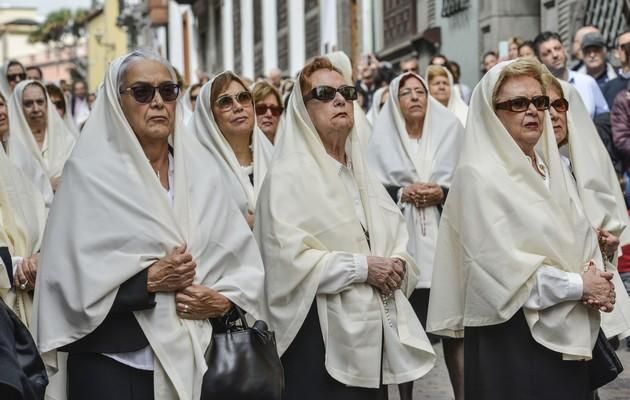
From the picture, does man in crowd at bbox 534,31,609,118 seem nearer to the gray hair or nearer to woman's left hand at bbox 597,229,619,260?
woman's left hand at bbox 597,229,619,260

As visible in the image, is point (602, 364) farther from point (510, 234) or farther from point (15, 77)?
point (15, 77)

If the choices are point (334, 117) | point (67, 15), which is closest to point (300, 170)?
point (334, 117)

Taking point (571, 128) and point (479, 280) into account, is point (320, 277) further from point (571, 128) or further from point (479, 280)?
point (571, 128)

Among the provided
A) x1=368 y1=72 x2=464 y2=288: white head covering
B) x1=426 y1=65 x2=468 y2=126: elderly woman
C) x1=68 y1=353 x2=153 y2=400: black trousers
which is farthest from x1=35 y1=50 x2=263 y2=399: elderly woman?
x1=426 y1=65 x2=468 y2=126: elderly woman

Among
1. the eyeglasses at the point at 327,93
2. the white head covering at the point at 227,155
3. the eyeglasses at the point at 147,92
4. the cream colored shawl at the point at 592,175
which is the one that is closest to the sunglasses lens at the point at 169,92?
the eyeglasses at the point at 147,92

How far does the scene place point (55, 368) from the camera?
17.1 ft

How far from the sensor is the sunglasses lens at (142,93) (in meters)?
5.22

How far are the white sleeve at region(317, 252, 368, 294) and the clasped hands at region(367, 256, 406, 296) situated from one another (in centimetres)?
3

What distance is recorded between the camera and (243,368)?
4.99m

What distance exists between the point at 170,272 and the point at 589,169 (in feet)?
7.84

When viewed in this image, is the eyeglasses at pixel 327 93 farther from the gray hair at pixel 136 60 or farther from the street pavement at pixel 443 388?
the street pavement at pixel 443 388

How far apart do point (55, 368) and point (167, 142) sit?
93 cm

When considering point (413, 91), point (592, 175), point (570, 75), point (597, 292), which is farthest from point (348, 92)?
point (570, 75)

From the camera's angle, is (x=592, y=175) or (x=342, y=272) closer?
(x=342, y=272)
